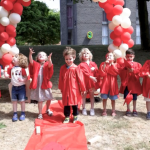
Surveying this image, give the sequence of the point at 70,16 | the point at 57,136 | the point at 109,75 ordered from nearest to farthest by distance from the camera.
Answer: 1. the point at 57,136
2. the point at 109,75
3. the point at 70,16

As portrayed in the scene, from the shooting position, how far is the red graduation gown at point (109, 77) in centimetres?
467

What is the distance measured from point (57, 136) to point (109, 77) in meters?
1.63

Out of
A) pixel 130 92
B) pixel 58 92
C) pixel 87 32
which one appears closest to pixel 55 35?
pixel 87 32

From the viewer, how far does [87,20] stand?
2280 cm

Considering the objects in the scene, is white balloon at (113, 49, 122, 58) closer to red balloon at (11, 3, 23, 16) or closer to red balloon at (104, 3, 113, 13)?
red balloon at (104, 3, 113, 13)

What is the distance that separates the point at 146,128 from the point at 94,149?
49.2 inches

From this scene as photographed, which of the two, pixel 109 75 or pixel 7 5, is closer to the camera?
pixel 109 75

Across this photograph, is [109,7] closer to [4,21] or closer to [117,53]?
[117,53]

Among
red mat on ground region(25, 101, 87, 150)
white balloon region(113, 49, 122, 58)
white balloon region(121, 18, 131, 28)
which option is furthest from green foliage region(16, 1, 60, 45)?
red mat on ground region(25, 101, 87, 150)

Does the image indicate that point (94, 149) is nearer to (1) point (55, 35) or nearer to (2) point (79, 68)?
(2) point (79, 68)

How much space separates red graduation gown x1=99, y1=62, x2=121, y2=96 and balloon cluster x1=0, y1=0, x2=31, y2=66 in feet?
7.70

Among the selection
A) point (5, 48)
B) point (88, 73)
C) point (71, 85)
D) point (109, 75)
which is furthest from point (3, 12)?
point (109, 75)

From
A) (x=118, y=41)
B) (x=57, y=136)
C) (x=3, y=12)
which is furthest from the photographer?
(x=3, y=12)

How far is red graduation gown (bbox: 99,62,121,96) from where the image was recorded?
15.3 ft
